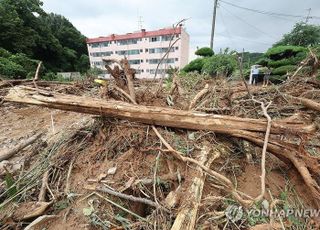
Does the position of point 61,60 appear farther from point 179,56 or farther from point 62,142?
point 62,142

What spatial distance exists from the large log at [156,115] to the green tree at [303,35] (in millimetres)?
16980

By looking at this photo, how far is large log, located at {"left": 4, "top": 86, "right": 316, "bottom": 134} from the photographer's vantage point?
1923 mm

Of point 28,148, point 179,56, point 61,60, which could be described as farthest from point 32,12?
point 28,148

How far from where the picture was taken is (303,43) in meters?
15.8

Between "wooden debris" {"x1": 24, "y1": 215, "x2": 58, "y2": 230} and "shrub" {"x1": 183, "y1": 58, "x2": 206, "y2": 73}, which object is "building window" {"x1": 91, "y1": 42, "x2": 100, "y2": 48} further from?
"wooden debris" {"x1": 24, "y1": 215, "x2": 58, "y2": 230}

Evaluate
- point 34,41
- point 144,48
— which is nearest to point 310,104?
point 34,41

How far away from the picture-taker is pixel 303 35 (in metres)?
15.7

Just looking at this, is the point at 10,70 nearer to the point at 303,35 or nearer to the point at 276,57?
the point at 276,57

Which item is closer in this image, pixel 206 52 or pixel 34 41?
pixel 206 52

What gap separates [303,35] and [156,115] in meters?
18.5

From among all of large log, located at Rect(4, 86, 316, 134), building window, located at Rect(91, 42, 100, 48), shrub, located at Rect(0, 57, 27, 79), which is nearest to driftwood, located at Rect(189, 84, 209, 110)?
large log, located at Rect(4, 86, 316, 134)

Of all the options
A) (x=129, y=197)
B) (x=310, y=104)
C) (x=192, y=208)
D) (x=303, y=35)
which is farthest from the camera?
(x=303, y=35)

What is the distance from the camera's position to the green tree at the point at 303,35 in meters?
15.2

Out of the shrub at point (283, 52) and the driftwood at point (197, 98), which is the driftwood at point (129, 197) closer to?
the driftwood at point (197, 98)
